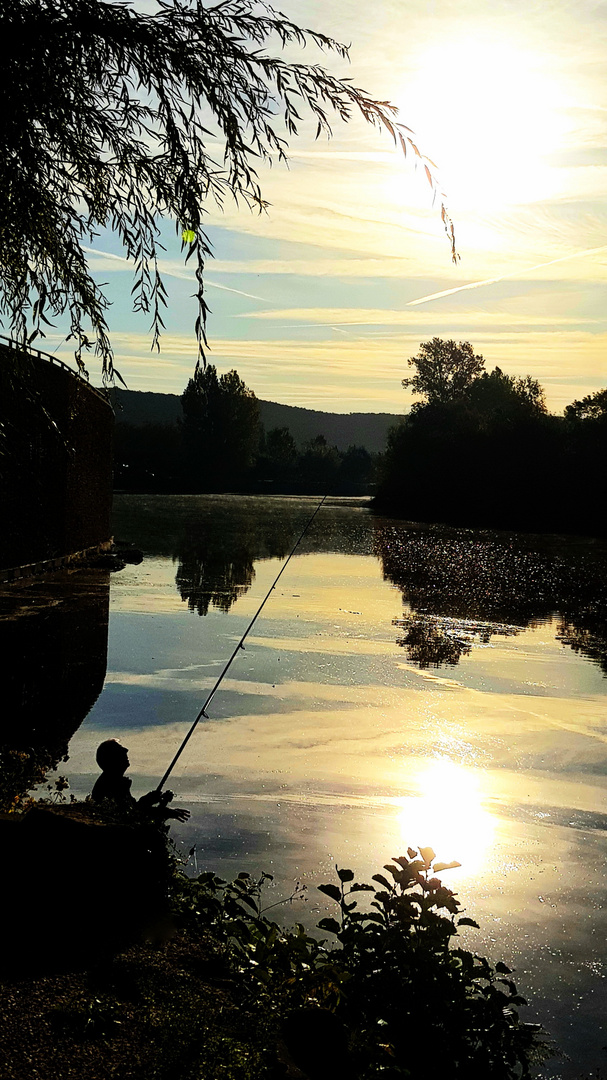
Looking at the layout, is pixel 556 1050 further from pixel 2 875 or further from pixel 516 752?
pixel 516 752

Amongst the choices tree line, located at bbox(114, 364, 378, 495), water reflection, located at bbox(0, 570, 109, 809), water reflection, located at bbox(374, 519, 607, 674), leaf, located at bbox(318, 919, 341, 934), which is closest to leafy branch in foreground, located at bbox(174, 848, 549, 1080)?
leaf, located at bbox(318, 919, 341, 934)

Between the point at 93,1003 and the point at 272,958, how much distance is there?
1105mm

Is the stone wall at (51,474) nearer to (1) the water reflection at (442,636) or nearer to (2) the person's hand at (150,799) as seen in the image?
(1) the water reflection at (442,636)

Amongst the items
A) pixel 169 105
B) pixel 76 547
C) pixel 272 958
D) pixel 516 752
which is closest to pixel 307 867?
pixel 272 958

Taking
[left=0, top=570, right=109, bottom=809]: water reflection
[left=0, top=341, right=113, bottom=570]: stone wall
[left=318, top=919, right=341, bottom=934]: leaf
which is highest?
[left=0, top=341, right=113, bottom=570]: stone wall

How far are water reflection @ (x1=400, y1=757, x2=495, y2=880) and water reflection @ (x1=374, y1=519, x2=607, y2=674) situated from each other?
237 inches

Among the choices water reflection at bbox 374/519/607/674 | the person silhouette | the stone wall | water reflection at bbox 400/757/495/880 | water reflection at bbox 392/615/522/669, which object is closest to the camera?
the person silhouette

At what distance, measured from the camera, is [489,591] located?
27.2 metres

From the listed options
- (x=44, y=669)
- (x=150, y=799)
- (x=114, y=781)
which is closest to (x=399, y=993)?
(x=150, y=799)

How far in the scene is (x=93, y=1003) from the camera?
4.36 meters

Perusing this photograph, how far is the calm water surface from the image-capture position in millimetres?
6648

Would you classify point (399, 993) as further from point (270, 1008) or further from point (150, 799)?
point (150, 799)

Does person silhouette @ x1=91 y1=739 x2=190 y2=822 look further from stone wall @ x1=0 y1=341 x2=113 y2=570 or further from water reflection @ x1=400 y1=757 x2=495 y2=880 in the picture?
stone wall @ x1=0 y1=341 x2=113 y2=570

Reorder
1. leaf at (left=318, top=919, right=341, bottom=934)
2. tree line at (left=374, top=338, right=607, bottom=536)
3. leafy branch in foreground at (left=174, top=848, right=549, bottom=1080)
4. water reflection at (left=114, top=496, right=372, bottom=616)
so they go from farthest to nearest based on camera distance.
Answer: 1. tree line at (left=374, top=338, right=607, bottom=536)
2. water reflection at (left=114, top=496, right=372, bottom=616)
3. leaf at (left=318, top=919, right=341, bottom=934)
4. leafy branch in foreground at (left=174, top=848, right=549, bottom=1080)
